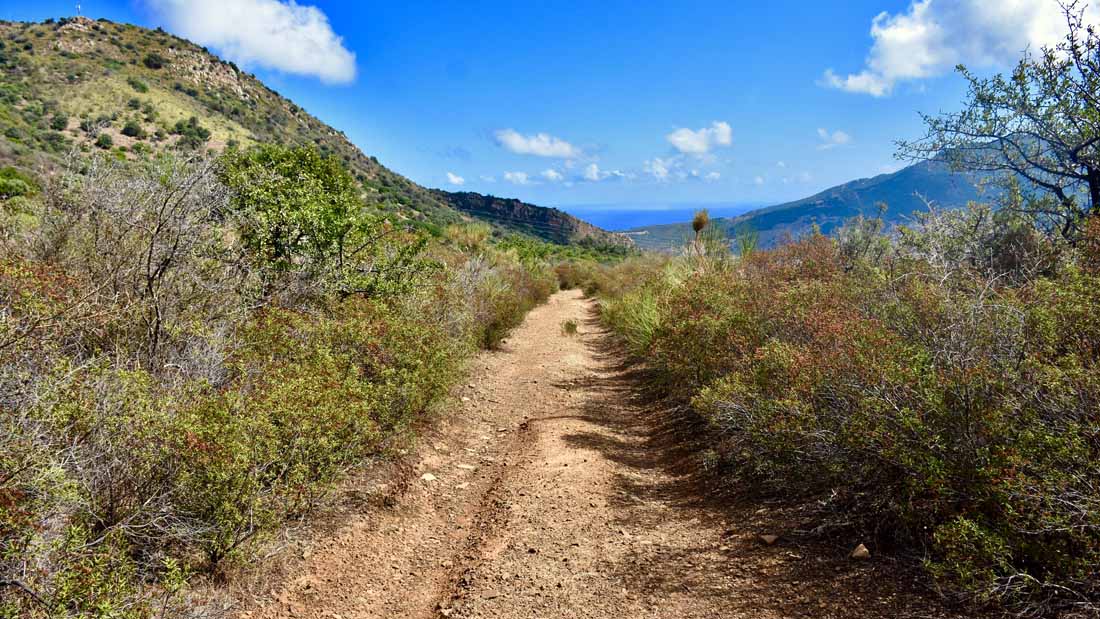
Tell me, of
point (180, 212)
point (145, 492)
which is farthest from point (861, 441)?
point (180, 212)

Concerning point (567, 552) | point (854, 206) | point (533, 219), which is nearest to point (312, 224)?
point (567, 552)

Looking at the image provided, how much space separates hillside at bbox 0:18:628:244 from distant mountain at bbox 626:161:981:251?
57.0ft

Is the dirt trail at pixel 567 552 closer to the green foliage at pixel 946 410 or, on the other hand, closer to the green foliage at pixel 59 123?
the green foliage at pixel 946 410

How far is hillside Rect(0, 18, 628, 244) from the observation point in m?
38.1

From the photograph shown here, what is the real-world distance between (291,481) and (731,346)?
5.08m

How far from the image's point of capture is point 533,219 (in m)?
87.6

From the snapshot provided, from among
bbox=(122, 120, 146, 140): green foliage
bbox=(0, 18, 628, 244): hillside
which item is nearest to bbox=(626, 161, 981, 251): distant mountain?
bbox=(0, 18, 628, 244): hillside

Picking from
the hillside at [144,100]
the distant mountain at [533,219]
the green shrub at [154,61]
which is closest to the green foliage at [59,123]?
the hillside at [144,100]

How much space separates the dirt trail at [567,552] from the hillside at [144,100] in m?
25.8

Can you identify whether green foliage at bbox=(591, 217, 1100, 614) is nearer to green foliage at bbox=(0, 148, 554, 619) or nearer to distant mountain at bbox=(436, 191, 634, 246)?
green foliage at bbox=(0, 148, 554, 619)

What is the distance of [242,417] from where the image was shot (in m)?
3.78

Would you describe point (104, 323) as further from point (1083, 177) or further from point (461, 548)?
point (1083, 177)

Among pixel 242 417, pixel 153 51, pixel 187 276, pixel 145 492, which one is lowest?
pixel 145 492

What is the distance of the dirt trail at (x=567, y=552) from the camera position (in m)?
3.62
